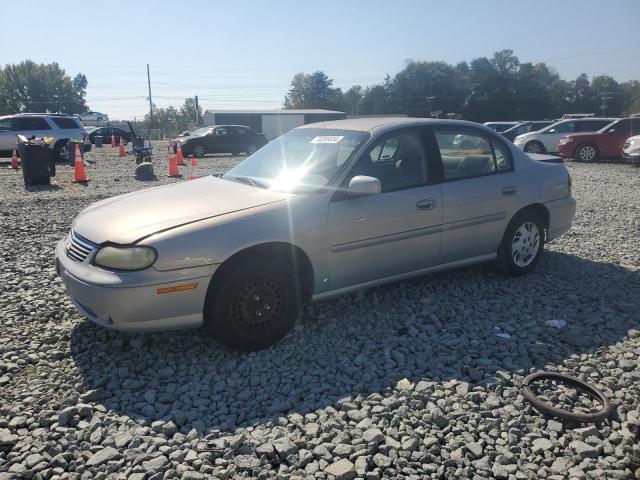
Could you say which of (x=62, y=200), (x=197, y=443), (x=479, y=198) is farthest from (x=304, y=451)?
(x=62, y=200)

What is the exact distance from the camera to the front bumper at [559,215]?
17.9 ft

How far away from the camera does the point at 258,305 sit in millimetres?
3648

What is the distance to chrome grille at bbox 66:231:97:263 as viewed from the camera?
3590mm

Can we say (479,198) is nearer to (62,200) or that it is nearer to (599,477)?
(599,477)

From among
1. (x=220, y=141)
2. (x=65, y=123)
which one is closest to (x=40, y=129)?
(x=65, y=123)

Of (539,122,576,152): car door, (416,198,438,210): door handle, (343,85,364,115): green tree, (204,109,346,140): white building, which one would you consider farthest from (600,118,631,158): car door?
(343,85,364,115): green tree

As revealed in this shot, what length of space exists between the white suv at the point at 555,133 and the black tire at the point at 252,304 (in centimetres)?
1853

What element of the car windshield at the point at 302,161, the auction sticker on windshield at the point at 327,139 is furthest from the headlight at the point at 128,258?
the auction sticker on windshield at the point at 327,139

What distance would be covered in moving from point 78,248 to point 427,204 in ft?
9.04

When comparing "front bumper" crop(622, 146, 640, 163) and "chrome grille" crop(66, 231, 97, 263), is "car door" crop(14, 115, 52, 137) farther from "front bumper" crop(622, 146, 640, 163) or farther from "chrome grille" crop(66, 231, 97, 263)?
"front bumper" crop(622, 146, 640, 163)

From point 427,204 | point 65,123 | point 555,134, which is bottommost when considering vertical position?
point 427,204

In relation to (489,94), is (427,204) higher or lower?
lower

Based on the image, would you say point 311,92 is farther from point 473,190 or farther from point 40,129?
point 473,190

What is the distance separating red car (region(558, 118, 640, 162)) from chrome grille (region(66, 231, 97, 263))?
61.2 ft
